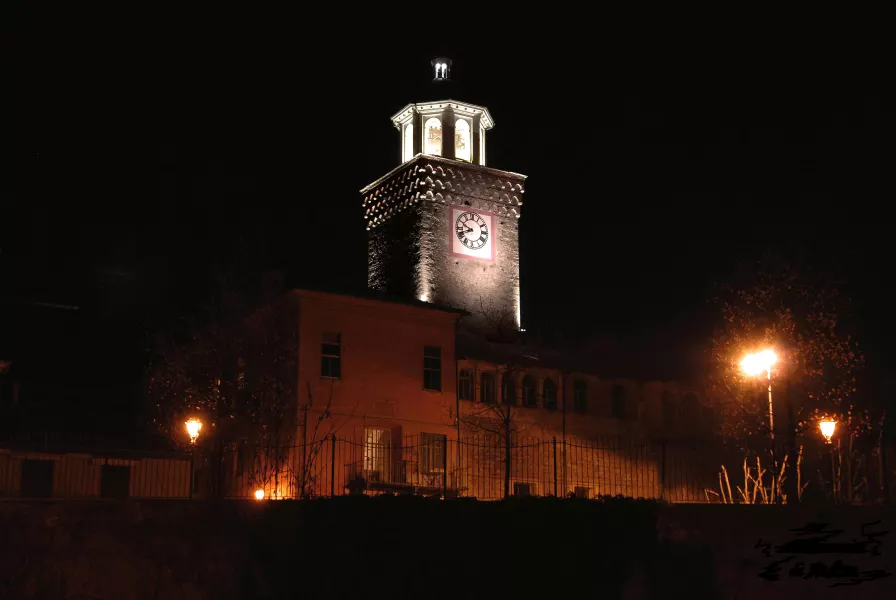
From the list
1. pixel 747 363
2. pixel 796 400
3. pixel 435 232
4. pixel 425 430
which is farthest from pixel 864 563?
pixel 435 232

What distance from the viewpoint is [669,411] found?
140 feet

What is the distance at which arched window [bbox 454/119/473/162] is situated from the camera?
48.1m

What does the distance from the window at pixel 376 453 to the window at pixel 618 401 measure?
10828mm

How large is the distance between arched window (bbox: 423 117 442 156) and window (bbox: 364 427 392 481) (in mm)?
17478

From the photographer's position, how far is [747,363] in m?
24.9

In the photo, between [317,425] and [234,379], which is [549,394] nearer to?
[317,425]

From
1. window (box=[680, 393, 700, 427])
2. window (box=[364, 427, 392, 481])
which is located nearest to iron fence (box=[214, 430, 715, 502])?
window (box=[364, 427, 392, 481])

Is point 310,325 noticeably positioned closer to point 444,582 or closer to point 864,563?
point 444,582

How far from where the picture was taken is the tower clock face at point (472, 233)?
46.7 m

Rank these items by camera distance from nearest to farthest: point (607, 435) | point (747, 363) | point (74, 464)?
1. point (747, 363)
2. point (74, 464)
3. point (607, 435)

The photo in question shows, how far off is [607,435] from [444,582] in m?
24.6

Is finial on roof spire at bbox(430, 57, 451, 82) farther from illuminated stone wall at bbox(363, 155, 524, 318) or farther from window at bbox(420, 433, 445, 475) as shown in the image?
window at bbox(420, 433, 445, 475)

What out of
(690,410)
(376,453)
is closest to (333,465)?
(376,453)

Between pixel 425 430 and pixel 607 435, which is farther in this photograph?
pixel 607 435
